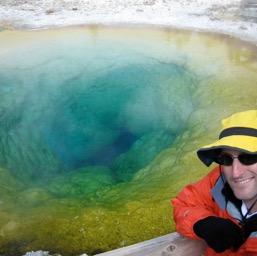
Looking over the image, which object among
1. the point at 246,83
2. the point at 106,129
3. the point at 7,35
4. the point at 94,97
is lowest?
the point at 106,129

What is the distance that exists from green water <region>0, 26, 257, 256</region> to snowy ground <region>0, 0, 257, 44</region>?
2.07ft

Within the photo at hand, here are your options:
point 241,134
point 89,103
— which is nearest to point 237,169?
point 241,134

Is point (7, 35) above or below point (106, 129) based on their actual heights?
above

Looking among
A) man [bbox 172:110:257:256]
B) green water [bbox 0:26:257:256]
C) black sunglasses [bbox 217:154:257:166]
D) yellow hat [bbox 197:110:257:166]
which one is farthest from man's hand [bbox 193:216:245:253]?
green water [bbox 0:26:257:256]

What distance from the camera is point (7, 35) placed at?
8742 mm

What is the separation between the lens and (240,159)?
6.06ft

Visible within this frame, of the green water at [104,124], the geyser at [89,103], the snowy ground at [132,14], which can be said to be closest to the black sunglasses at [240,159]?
the green water at [104,124]

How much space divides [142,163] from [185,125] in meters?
1.07

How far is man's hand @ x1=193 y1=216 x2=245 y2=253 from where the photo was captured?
72.7 inches

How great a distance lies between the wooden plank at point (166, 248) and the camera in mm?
2053

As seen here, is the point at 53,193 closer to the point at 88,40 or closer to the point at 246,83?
the point at 246,83

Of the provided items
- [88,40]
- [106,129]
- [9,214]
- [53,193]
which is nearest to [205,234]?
[9,214]

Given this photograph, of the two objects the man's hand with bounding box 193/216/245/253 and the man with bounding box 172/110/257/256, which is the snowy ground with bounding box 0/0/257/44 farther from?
the man's hand with bounding box 193/216/245/253

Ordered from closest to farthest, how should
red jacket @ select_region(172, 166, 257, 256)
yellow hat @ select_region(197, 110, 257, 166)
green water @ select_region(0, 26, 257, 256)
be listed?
yellow hat @ select_region(197, 110, 257, 166) → red jacket @ select_region(172, 166, 257, 256) → green water @ select_region(0, 26, 257, 256)
